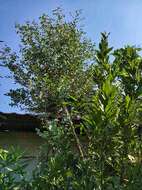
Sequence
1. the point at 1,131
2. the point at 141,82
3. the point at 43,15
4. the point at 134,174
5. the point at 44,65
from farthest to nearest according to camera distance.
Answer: the point at 43,15 → the point at 44,65 → the point at 1,131 → the point at 141,82 → the point at 134,174

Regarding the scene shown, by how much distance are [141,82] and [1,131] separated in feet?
18.2

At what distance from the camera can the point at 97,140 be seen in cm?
482

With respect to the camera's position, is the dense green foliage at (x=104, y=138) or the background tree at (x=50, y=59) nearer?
the dense green foliage at (x=104, y=138)

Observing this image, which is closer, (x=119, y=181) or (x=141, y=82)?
(x=119, y=181)

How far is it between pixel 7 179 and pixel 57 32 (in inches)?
434

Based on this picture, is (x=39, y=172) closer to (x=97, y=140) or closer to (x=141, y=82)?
(x=97, y=140)

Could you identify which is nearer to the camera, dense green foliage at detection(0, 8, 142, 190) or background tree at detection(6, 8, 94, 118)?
dense green foliage at detection(0, 8, 142, 190)

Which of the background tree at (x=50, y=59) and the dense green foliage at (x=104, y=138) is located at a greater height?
the background tree at (x=50, y=59)

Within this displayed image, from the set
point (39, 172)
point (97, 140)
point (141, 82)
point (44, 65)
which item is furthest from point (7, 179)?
point (44, 65)

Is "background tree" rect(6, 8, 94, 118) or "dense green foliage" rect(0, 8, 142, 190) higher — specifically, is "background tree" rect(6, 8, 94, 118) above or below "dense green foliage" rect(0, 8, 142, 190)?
above

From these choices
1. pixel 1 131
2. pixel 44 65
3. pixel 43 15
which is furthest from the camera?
pixel 43 15

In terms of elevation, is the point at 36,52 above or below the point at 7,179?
above

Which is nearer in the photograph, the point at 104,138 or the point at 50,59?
the point at 104,138

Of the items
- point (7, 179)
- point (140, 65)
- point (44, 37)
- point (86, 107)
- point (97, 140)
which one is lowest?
point (7, 179)
